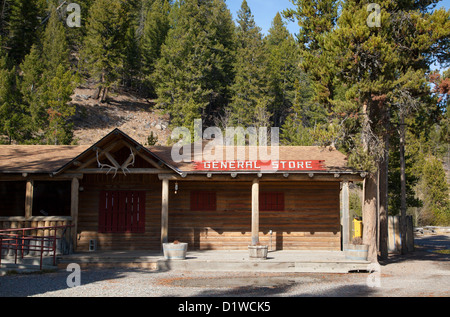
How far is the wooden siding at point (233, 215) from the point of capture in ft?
60.6

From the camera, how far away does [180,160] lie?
18484mm

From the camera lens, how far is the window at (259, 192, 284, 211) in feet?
61.2

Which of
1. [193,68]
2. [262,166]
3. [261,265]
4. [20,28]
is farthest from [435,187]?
[20,28]

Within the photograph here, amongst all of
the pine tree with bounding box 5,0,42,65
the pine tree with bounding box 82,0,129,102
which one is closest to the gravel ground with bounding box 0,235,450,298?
the pine tree with bounding box 82,0,129,102

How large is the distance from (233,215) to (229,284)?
6.68m

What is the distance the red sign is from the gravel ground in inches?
163

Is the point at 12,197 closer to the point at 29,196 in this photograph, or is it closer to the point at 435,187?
the point at 29,196

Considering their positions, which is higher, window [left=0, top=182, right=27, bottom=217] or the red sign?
the red sign

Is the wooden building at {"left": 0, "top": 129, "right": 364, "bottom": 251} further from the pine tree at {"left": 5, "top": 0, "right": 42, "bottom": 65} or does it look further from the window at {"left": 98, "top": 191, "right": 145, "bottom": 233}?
the pine tree at {"left": 5, "top": 0, "right": 42, "bottom": 65}

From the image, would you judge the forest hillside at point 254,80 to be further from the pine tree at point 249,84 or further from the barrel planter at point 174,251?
the barrel planter at point 174,251

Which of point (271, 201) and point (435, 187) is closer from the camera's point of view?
point (271, 201)

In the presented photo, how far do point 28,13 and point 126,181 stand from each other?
46.3m

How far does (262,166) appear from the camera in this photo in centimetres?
1711

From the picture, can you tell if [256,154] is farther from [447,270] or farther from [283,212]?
[447,270]
